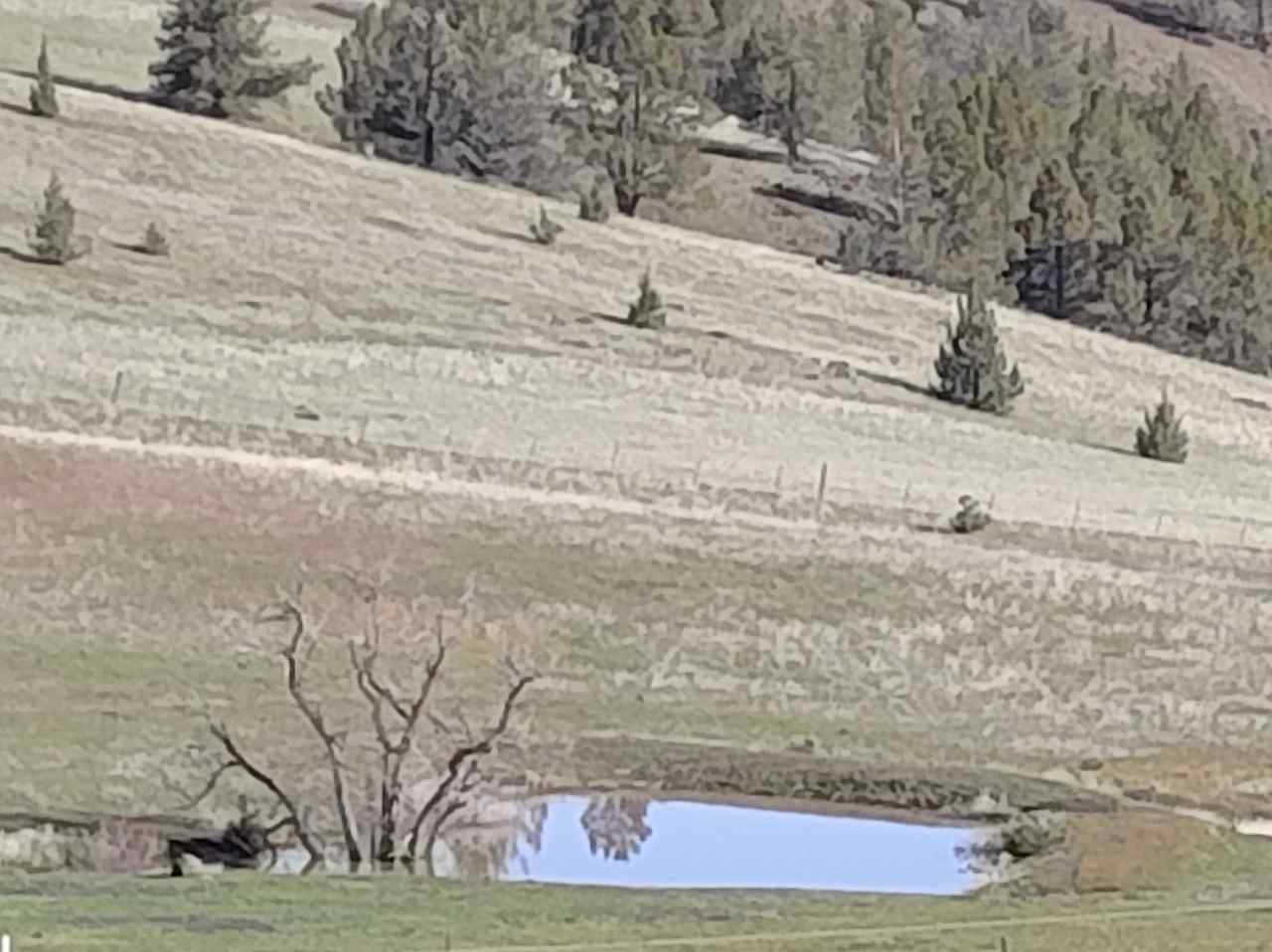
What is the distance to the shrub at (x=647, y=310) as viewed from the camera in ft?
35.7

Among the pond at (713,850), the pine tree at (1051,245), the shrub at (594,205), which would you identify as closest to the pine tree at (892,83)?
the pine tree at (1051,245)

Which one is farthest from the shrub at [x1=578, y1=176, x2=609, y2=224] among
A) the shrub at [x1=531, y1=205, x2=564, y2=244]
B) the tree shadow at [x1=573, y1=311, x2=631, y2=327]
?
the tree shadow at [x1=573, y1=311, x2=631, y2=327]

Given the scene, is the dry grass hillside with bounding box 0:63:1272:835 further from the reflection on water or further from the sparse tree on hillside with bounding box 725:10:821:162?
the sparse tree on hillside with bounding box 725:10:821:162

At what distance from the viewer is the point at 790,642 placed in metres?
9.92

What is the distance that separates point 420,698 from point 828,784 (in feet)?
4.47

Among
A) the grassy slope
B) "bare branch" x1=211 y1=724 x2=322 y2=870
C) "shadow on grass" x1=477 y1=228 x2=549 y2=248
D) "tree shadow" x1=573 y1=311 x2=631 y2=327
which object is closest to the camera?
"bare branch" x1=211 y1=724 x2=322 y2=870

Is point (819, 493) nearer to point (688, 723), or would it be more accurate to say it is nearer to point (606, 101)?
point (688, 723)

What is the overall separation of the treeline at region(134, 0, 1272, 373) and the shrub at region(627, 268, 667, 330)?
23.8 inches

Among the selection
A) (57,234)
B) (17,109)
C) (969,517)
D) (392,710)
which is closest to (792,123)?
(969,517)

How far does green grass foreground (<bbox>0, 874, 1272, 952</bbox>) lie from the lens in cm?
802

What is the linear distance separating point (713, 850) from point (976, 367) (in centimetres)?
283

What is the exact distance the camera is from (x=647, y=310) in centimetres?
1095

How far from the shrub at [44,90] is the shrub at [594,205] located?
2.02 meters

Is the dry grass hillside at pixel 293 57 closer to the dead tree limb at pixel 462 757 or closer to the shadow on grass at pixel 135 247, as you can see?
the shadow on grass at pixel 135 247
